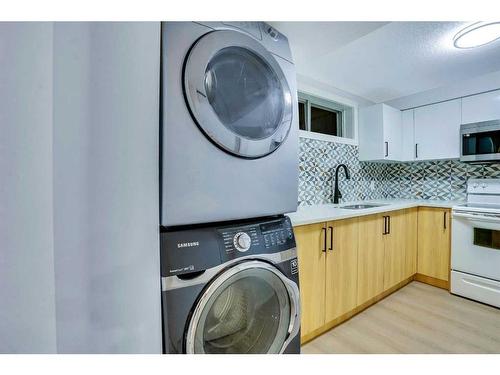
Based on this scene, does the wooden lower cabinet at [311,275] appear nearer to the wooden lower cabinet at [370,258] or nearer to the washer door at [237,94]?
the wooden lower cabinet at [370,258]

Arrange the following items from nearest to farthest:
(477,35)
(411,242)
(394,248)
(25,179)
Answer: (25,179) < (477,35) < (394,248) < (411,242)

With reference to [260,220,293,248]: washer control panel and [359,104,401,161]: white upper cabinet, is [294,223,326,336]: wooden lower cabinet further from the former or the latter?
[359,104,401,161]: white upper cabinet

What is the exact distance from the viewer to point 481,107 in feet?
7.71

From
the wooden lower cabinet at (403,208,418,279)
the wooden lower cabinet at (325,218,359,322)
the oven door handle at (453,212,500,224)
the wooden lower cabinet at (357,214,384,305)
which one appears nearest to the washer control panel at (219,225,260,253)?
the wooden lower cabinet at (325,218,359,322)

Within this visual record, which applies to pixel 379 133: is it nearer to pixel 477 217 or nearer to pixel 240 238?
pixel 477 217

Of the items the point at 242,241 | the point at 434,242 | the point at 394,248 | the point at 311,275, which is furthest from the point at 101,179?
the point at 434,242

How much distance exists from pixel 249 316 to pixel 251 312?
0.02m

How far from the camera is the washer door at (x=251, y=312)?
0.92 meters

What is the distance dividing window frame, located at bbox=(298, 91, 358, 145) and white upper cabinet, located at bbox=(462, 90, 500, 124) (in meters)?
1.07

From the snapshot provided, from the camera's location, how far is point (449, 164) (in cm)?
280

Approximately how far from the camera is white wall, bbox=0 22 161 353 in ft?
1.77

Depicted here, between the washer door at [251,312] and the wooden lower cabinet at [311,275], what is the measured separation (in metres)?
0.40
